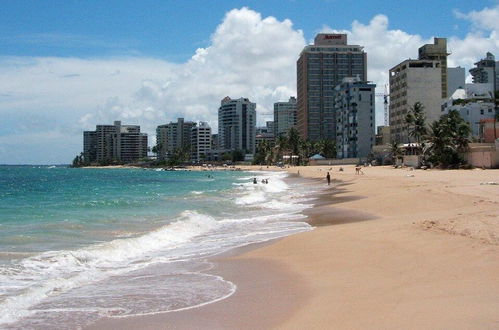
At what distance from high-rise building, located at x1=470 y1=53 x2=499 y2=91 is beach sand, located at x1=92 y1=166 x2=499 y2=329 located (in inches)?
4320

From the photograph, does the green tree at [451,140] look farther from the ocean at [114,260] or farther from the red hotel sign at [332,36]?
the red hotel sign at [332,36]

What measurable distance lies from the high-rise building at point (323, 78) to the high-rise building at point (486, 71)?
5193 cm

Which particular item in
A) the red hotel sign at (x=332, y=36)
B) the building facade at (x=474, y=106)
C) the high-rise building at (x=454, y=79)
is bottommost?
the building facade at (x=474, y=106)

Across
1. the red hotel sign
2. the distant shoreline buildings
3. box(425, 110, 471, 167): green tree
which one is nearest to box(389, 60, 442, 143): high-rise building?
the distant shoreline buildings

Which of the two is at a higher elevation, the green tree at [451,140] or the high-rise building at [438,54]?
the high-rise building at [438,54]

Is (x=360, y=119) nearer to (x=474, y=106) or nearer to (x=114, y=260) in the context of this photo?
(x=474, y=106)

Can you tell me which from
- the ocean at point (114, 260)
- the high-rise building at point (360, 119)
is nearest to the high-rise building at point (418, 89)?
the high-rise building at point (360, 119)

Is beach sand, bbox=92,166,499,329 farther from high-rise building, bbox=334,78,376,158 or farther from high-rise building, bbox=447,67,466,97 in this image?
high-rise building, bbox=334,78,376,158

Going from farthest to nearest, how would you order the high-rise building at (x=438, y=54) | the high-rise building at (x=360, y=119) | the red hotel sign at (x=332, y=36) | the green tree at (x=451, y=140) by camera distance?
the red hotel sign at (x=332, y=36) → the high-rise building at (x=360, y=119) → the high-rise building at (x=438, y=54) → the green tree at (x=451, y=140)

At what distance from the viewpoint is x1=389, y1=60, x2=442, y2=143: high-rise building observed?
105 m

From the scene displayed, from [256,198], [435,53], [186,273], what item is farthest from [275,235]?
[435,53]

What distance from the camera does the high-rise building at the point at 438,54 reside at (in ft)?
374

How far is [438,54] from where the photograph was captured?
114 meters

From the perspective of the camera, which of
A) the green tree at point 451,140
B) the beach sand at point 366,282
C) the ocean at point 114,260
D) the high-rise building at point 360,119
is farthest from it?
the high-rise building at point 360,119
